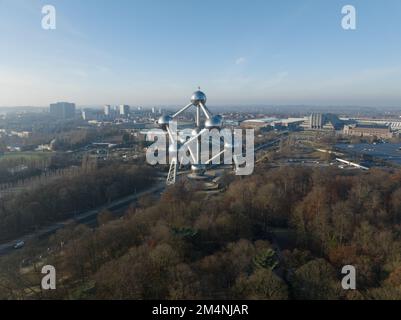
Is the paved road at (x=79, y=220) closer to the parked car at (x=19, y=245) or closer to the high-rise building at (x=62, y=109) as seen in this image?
the parked car at (x=19, y=245)

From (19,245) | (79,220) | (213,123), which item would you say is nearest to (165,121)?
(213,123)

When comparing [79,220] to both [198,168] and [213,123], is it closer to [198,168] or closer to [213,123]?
[198,168]

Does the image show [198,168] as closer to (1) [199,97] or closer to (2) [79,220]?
(1) [199,97]

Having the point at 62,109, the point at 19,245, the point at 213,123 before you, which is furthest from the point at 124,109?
the point at 19,245

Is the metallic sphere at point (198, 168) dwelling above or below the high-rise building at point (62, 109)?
below

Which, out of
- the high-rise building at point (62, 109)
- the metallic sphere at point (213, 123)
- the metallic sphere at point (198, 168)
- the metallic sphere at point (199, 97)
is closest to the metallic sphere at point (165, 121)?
the metallic sphere at point (199, 97)

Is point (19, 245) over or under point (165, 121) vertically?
under

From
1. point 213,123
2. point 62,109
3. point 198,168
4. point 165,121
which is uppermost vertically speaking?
point 62,109

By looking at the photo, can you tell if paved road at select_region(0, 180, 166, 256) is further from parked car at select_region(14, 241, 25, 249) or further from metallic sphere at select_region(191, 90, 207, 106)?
metallic sphere at select_region(191, 90, 207, 106)

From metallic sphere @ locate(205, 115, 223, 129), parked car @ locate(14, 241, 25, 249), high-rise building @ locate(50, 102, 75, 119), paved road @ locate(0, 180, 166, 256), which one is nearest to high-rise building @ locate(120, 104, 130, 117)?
high-rise building @ locate(50, 102, 75, 119)

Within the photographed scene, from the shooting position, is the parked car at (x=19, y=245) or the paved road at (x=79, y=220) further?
the paved road at (x=79, y=220)

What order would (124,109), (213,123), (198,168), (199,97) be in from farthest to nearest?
(124,109), (198,168), (199,97), (213,123)

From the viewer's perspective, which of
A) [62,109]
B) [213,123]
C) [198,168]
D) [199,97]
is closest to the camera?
[213,123]

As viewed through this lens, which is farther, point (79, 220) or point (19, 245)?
point (79, 220)
